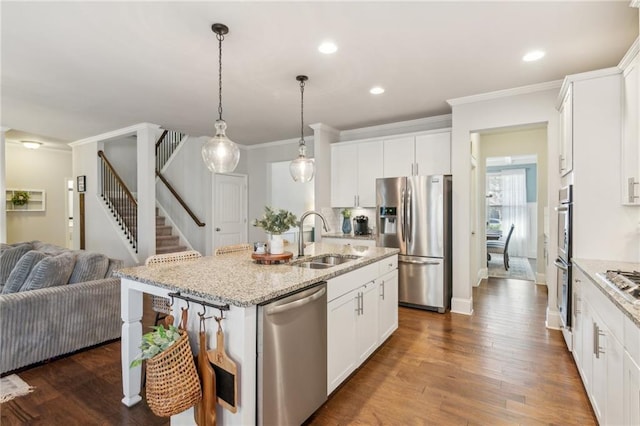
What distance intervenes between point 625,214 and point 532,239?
22.7 feet

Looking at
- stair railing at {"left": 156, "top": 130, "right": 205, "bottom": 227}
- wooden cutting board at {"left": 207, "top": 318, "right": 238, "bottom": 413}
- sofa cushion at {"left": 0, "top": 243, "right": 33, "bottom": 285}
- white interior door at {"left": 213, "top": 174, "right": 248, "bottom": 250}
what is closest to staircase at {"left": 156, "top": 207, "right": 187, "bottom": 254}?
stair railing at {"left": 156, "top": 130, "right": 205, "bottom": 227}

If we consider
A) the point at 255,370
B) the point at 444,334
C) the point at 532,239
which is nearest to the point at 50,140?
the point at 255,370

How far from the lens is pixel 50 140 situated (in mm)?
6426

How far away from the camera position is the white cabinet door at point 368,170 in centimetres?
473

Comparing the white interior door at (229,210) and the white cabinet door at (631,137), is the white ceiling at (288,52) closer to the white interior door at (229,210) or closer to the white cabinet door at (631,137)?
the white cabinet door at (631,137)

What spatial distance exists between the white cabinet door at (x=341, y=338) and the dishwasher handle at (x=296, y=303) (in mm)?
170

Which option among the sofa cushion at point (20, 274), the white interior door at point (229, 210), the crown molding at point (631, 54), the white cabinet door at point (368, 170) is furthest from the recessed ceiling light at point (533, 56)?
the white interior door at point (229, 210)

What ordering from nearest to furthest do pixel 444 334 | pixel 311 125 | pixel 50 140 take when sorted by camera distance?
pixel 444 334 → pixel 311 125 → pixel 50 140

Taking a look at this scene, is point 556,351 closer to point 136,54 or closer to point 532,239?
point 136,54

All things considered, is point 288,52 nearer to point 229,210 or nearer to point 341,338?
point 341,338

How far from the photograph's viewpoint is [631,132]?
2.25 metres

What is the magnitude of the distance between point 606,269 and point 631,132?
1003mm

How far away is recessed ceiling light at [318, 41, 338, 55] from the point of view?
2.54 m

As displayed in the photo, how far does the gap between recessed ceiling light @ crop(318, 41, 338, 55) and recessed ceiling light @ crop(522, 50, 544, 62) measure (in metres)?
1.69
